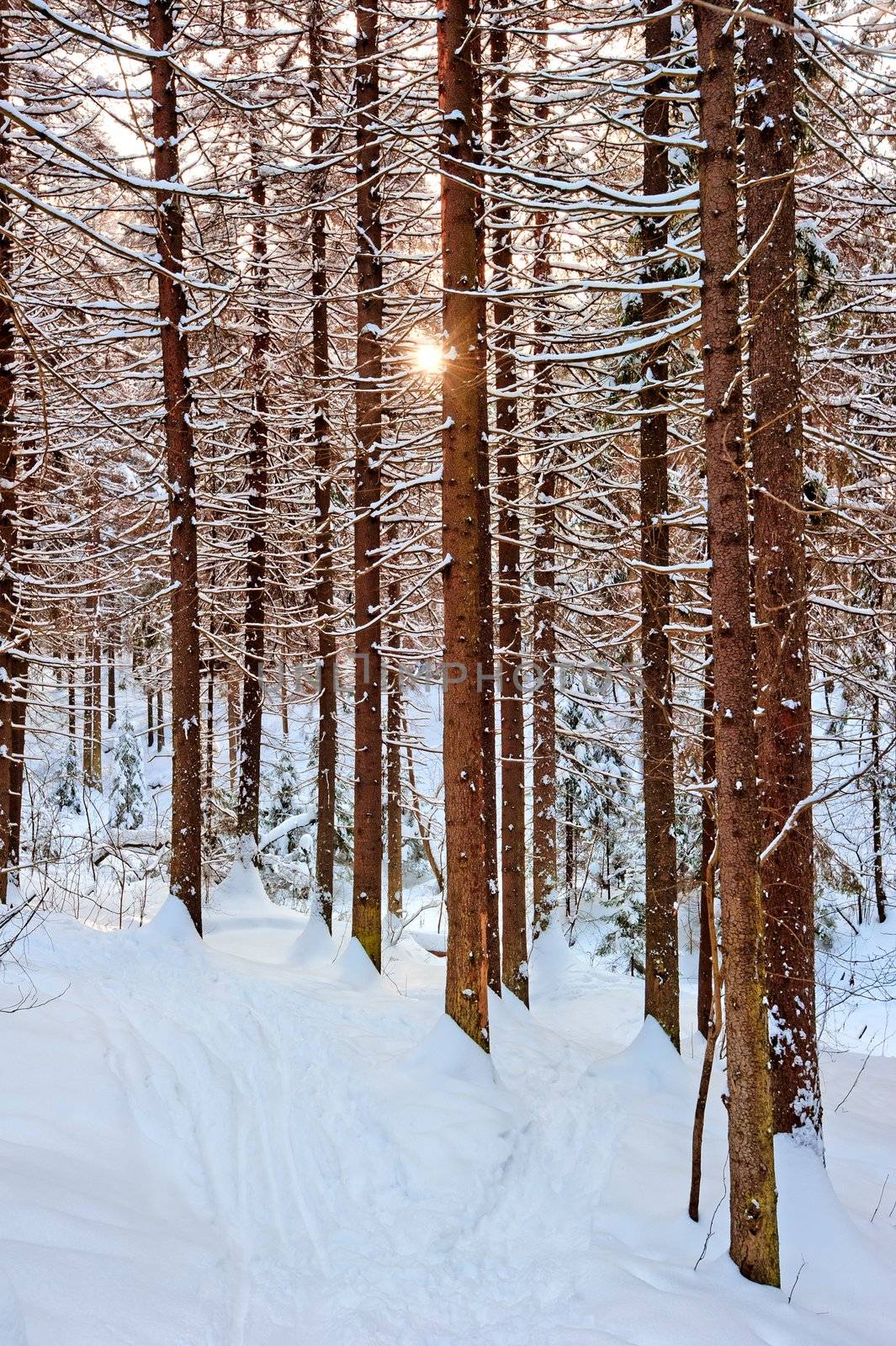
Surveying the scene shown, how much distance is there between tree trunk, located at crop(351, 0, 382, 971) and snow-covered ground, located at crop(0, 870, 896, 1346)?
2199 mm

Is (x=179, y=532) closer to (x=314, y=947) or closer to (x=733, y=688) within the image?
Result: (x=314, y=947)

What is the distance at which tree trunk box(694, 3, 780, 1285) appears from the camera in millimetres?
4113

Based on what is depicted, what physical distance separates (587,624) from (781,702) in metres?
8.50

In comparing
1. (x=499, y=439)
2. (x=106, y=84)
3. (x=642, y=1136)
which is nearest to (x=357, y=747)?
(x=499, y=439)

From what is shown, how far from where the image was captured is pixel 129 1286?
3227mm

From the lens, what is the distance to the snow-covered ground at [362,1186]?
3.56 metres

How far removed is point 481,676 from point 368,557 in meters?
3.03

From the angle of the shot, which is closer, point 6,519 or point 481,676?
point 481,676

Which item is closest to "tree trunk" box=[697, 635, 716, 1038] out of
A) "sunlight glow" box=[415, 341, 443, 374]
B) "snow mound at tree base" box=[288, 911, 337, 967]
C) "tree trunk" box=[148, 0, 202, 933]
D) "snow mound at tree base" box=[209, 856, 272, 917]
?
"sunlight glow" box=[415, 341, 443, 374]

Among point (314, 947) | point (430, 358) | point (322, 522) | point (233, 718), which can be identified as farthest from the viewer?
point (233, 718)

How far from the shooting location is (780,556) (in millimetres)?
5848

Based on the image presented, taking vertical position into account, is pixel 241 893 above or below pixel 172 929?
below

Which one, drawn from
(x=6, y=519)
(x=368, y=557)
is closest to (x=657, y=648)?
(x=368, y=557)

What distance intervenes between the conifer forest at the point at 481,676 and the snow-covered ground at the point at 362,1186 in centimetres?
3
